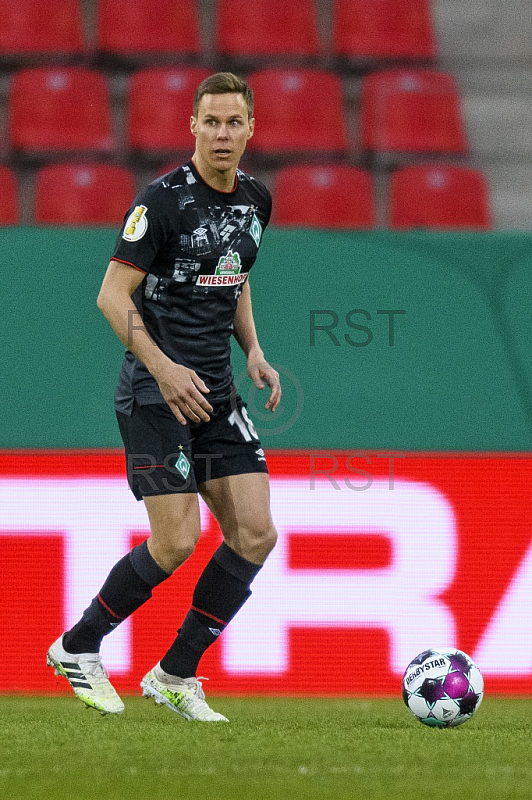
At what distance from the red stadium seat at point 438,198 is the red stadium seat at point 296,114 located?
430 mm

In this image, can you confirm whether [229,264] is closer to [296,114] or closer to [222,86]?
[222,86]

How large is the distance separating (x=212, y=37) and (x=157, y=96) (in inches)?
29.7

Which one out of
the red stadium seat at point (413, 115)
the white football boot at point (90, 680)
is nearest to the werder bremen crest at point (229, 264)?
the white football boot at point (90, 680)

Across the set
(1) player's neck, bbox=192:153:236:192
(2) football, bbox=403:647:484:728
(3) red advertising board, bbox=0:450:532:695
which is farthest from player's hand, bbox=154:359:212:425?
(3) red advertising board, bbox=0:450:532:695

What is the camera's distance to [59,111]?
5.28 metres

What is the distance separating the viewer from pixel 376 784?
2570 mm

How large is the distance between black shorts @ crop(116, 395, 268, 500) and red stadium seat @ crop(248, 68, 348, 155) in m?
2.09

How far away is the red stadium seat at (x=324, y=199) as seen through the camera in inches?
192

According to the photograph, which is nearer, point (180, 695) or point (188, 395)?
point (188, 395)

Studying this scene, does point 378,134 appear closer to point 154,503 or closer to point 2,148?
point 2,148

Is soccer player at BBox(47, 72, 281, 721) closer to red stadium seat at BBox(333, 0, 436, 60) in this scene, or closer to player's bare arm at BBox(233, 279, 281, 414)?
player's bare arm at BBox(233, 279, 281, 414)

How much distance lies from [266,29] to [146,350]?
3.22 m

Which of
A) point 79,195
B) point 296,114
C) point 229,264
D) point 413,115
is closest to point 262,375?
point 229,264

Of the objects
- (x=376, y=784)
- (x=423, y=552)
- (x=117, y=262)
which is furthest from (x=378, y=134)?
(x=376, y=784)
